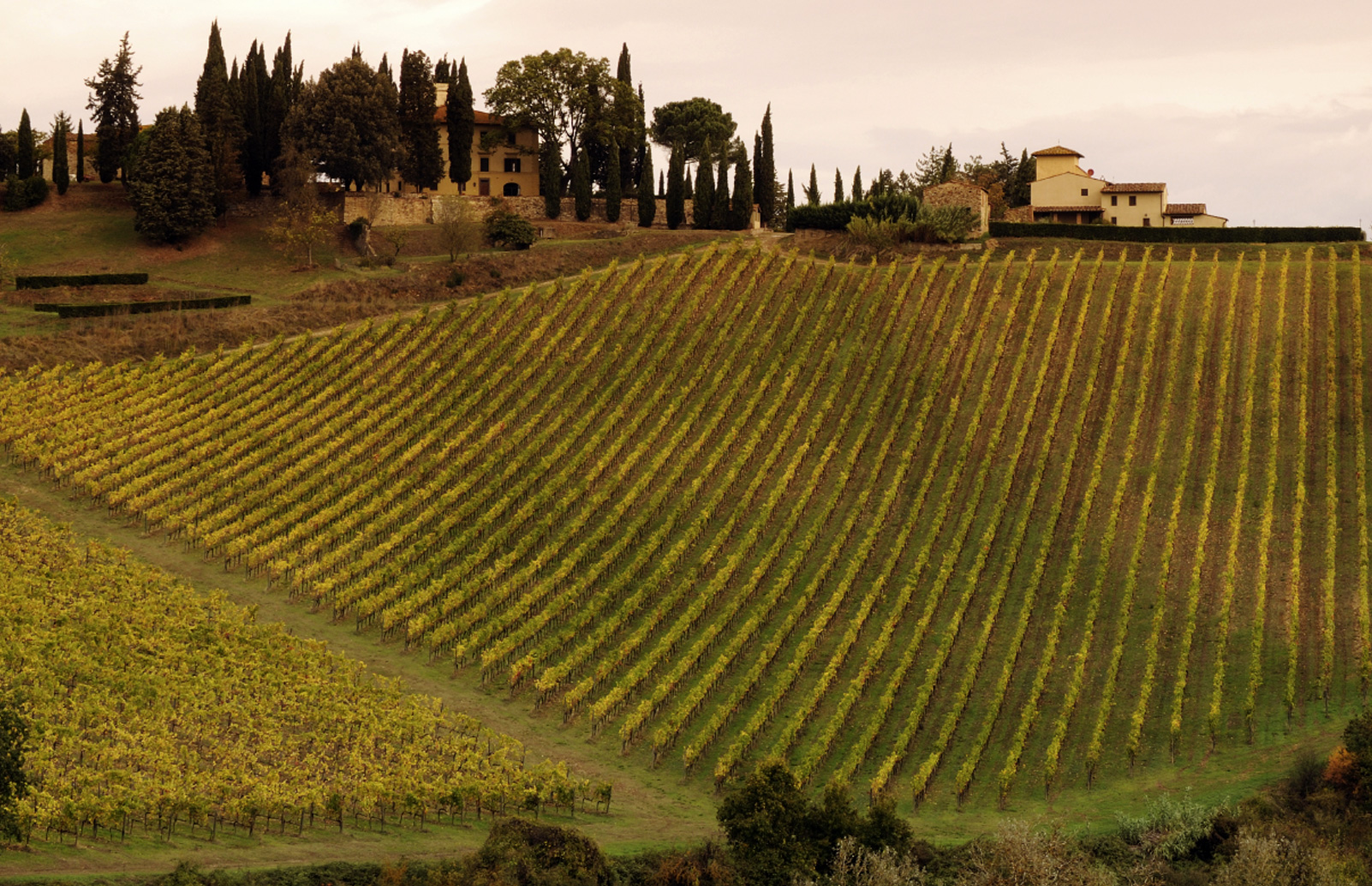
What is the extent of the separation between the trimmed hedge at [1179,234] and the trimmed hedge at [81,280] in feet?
157

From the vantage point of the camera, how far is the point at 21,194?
8956cm

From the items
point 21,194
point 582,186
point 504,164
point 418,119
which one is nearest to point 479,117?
point 504,164

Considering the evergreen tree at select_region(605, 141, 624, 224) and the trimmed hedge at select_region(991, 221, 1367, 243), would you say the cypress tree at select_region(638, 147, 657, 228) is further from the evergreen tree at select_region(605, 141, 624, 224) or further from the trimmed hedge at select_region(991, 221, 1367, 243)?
the trimmed hedge at select_region(991, 221, 1367, 243)

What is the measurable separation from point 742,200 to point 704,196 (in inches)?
102

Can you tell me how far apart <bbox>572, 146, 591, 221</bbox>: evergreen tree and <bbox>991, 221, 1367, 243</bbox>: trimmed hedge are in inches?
1079

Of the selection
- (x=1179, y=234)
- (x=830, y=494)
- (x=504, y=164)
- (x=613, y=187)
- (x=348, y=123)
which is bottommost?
(x=830, y=494)

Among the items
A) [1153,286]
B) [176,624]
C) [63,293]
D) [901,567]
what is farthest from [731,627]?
[63,293]

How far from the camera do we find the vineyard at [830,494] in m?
43.1

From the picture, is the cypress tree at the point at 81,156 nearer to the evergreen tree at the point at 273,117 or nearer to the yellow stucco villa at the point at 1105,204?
the evergreen tree at the point at 273,117

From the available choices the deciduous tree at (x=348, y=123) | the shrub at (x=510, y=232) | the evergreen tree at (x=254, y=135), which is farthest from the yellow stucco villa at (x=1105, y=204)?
the evergreen tree at (x=254, y=135)

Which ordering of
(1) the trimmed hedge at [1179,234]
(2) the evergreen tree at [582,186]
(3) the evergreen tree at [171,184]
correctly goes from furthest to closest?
(2) the evergreen tree at [582,186] < (3) the evergreen tree at [171,184] < (1) the trimmed hedge at [1179,234]

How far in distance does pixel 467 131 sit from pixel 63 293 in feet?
99.2

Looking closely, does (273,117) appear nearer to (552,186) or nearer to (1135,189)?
(552,186)

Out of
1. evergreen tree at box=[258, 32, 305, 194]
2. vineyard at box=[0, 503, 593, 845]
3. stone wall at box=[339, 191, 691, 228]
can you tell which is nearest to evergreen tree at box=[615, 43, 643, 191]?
stone wall at box=[339, 191, 691, 228]
